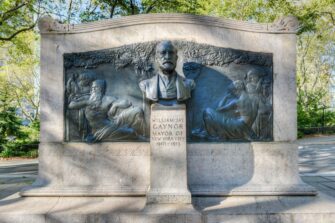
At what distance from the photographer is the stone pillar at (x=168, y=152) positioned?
6227mm

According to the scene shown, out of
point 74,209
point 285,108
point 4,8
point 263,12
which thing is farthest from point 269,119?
point 263,12

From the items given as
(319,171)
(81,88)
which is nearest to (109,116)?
(81,88)

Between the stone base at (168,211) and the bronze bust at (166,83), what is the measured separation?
2124mm

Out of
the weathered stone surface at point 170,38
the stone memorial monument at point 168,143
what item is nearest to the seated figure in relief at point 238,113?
the weathered stone surface at point 170,38

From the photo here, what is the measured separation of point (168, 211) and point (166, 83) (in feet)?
8.32

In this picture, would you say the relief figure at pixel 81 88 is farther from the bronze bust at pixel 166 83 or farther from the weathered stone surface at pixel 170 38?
the bronze bust at pixel 166 83

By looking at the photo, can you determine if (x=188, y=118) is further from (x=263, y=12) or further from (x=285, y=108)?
(x=263, y=12)

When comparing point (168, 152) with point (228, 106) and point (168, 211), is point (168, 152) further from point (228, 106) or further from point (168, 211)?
point (228, 106)

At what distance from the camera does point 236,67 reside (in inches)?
286

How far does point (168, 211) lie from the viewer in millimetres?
5785

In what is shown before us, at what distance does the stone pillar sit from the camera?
623cm

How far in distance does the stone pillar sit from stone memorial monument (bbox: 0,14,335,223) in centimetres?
41

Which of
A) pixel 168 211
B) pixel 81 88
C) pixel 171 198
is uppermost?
pixel 81 88

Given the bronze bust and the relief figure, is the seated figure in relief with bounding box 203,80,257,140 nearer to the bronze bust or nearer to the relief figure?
the bronze bust
